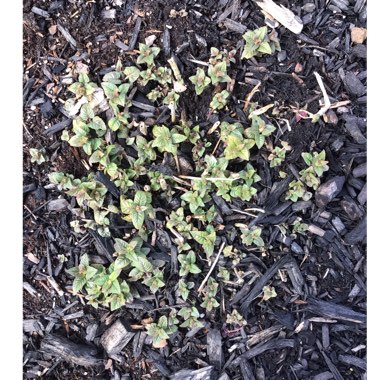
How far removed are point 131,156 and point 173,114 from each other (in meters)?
0.22

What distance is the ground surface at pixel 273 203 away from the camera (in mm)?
1716

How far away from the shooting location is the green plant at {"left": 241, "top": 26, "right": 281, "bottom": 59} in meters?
1.67

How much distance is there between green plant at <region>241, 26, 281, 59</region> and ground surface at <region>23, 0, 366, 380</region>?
0.04 metres

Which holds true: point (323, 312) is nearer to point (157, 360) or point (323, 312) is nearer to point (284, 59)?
point (157, 360)

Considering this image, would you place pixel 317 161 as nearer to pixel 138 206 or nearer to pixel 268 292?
pixel 268 292

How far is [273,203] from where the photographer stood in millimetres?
1702

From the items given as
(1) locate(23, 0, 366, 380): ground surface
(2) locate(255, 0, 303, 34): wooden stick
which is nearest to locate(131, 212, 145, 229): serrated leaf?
(1) locate(23, 0, 366, 380): ground surface

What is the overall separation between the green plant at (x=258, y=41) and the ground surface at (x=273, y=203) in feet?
0.14

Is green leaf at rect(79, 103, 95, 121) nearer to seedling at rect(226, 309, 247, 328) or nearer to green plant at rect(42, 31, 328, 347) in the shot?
green plant at rect(42, 31, 328, 347)

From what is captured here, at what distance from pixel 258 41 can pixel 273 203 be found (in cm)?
61

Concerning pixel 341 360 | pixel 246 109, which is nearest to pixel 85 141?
pixel 246 109

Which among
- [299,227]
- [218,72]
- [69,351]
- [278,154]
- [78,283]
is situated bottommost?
[69,351]

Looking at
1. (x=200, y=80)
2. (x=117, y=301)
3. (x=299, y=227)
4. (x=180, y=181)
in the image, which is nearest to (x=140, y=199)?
(x=180, y=181)

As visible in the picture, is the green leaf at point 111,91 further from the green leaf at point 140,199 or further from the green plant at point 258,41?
the green plant at point 258,41
